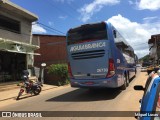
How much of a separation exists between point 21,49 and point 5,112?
12.6 metres

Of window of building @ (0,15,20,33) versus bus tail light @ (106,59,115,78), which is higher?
window of building @ (0,15,20,33)

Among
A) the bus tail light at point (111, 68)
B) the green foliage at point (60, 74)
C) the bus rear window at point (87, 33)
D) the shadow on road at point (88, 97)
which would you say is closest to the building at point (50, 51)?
the green foliage at point (60, 74)

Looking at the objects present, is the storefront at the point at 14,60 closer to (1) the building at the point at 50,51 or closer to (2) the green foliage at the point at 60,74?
(2) the green foliage at the point at 60,74

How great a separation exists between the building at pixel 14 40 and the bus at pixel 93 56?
846 cm

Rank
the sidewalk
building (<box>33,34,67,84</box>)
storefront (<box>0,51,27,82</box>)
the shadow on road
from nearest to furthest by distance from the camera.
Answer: the shadow on road
the sidewalk
storefront (<box>0,51,27,82</box>)
building (<box>33,34,67,84</box>)

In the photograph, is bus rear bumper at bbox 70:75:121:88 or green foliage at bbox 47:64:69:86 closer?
bus rear bumper at bbox 70:75:121:88

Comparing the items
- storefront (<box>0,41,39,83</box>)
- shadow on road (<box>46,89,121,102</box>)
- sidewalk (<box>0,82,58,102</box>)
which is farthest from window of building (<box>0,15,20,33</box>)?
shadow on road (<box>46,89,121,102</box>)

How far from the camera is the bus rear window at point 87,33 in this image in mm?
12375

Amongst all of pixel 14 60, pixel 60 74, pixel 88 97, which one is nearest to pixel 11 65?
Result: pixel 14 60

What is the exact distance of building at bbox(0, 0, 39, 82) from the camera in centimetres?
2081

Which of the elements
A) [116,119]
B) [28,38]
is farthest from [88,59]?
[28,38]

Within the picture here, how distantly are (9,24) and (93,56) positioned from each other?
40.2 feet

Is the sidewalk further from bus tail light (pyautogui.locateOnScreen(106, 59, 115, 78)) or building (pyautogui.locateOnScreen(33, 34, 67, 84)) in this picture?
building (pyautogui.locateOnScreen(33, 34, 67, 84))

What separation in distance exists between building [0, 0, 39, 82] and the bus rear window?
26.9 ft
